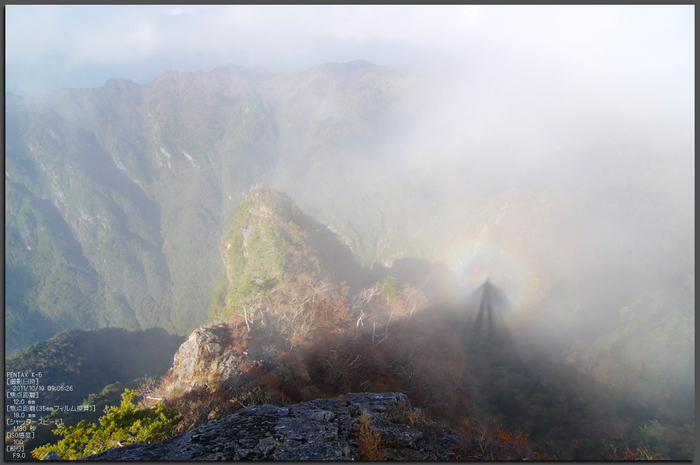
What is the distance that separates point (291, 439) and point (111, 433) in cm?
684

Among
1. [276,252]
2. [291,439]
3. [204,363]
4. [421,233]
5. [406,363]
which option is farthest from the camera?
[421,233]

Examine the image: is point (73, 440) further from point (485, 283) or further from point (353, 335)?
point (485, 283)

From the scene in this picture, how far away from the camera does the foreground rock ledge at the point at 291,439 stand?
8266 mm

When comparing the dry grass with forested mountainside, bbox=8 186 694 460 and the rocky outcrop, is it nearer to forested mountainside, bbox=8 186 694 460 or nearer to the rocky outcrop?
forested mountainside, bbox=8 186 694 460

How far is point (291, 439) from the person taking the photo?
8.82m

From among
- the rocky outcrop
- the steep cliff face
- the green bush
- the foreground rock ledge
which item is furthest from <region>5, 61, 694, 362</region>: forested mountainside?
the green bush

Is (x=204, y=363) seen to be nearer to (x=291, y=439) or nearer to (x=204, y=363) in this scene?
(x=204, y=363)

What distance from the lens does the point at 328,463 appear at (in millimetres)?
7844

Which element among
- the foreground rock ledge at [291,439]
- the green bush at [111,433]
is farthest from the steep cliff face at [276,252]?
the foreground rock ledge at [291,439]

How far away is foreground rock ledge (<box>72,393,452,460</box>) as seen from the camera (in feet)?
27.1

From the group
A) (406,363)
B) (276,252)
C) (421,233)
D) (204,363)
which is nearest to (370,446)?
(204,363)

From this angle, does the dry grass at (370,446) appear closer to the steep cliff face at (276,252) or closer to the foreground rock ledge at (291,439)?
the foreground rock ledge at (291,439)

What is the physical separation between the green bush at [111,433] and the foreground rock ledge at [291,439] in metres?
1.37

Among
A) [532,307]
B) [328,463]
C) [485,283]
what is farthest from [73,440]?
[485,283]
